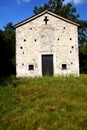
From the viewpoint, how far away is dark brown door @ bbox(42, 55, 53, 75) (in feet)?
78.9

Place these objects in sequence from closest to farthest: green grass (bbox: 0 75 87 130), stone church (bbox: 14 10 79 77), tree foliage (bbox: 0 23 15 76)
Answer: green grass (bbox: 0 75 87 130), stone church (bbox: 14 10 79 77), tree foliage (bbox: 0 23 15 76)

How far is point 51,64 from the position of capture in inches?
949

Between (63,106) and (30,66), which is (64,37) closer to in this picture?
(30,66)

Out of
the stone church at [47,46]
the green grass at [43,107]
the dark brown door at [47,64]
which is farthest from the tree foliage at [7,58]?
the green grass at [43,107]

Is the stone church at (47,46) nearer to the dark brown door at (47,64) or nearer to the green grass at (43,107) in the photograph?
the dark brown door at (47,64)

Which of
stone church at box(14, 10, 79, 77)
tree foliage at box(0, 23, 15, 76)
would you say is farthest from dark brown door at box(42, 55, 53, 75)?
tree foliage at box(0, 23, 15, 76)

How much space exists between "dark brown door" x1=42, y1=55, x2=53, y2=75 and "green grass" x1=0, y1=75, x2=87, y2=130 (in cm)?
888

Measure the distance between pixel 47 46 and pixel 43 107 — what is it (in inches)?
521

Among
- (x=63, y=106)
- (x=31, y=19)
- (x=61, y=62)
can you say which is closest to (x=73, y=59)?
(x=61, y=62)

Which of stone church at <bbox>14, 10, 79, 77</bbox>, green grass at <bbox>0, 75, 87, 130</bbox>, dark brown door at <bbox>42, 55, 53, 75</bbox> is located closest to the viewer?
green grass at <bbox>0, 75, 87, 130</bbox>

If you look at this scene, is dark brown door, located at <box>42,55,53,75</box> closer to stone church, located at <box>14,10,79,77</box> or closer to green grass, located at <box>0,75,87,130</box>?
stone church, located at <box>14,10,79,77</box>

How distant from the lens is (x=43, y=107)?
11.4 metres

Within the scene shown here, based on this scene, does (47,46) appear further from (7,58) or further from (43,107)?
(43,107)

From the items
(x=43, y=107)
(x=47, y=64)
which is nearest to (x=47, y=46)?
(x=47, y=64)
